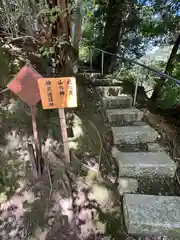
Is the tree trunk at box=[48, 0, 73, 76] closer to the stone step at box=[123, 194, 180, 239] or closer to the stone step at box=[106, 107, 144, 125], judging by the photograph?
the stone step at box=[106, 107, 144, 125]

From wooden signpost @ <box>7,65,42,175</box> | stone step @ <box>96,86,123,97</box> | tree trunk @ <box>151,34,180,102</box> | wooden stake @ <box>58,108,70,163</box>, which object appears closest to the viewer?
wooden signpost @ <box>7,65,42,175</box>

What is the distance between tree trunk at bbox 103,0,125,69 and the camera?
14.1 feet

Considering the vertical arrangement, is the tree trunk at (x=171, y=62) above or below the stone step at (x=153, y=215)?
above

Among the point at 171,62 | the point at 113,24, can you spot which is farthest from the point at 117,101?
the point at 113,24

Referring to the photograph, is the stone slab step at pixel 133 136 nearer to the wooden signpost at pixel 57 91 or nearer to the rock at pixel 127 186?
the rock at pixel 127 186

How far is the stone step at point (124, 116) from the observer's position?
2.64m

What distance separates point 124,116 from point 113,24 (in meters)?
3.21

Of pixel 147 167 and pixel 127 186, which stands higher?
pixel 147 167

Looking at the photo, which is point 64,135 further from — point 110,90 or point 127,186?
point 110,90

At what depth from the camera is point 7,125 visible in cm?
213

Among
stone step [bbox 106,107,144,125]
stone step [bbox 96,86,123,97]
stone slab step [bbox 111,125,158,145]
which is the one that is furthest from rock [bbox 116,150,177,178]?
stone step [bbox 96,86,123,97]

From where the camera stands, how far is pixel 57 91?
164 centimetres

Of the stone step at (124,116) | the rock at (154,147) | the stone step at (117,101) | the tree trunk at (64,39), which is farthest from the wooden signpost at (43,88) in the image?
the stone step at (117,101)

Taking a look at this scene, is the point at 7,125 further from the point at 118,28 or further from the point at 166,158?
the point at 118,28
